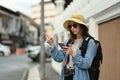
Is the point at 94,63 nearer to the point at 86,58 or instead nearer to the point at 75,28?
the point at 86,58

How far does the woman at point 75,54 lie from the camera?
475 cm

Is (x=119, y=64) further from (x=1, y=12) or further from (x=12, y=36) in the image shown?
(x=12, y=36)

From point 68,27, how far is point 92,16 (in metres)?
4.20

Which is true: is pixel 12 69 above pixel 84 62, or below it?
below

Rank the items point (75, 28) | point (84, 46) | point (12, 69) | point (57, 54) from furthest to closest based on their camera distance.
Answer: point (12, 69) < point (57, 54) < point (75, 28) < point (84, 46)

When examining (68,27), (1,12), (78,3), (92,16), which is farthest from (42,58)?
(1,12)

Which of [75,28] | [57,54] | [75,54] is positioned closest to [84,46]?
[75,54]

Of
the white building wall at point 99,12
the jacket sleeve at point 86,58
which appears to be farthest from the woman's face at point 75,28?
the white building wall at point 99,12

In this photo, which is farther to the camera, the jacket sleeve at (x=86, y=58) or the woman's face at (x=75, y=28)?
the woman's face at (x=75, y=28)

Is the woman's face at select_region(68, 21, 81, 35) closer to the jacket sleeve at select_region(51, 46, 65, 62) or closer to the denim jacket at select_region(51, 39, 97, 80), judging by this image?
the denim jacket at select_region(51, 39, 97, 80)

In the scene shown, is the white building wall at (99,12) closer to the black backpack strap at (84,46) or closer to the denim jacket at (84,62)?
the black backpack strap at (84,46)

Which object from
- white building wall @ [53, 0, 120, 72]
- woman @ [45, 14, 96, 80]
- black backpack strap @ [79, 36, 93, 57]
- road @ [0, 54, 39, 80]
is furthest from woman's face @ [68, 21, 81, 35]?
road @ [0, 54, 39, 80]

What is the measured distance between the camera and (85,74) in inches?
190

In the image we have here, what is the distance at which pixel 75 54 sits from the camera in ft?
15.6
